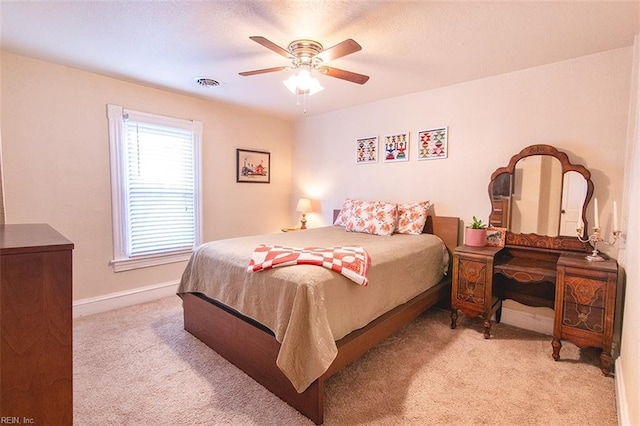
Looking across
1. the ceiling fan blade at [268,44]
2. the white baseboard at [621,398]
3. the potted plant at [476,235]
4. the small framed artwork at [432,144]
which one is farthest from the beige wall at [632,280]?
the ceiling fan blade at [268,44]

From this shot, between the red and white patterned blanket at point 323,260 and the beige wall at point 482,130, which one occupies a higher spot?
the beige wall at point 482,130

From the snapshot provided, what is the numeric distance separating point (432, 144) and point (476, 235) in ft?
3.66

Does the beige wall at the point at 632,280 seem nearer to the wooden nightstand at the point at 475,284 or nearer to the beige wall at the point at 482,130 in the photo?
the beige wall at the point at 482,130

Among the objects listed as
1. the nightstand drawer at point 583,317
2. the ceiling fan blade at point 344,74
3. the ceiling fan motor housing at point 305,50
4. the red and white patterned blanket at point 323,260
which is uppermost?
the ceiling fan motor housing at point 305,50

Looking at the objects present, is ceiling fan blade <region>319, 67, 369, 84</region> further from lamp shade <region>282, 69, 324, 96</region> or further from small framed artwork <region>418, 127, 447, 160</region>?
small framed artwork <region>418, 127, 447, 160</region>

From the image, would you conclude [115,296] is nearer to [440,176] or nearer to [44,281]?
[44,281]

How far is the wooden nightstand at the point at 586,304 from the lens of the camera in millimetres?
2021

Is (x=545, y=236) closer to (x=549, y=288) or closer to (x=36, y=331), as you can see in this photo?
(x=549, y=288)

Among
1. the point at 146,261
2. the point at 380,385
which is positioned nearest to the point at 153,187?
the point at 146,261

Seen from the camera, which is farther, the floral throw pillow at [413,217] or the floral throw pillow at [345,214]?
the floral throw pillow at [345,214]

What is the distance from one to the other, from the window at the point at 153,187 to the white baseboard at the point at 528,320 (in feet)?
11.4

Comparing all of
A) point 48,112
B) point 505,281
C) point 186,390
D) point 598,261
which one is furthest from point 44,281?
point 505,281

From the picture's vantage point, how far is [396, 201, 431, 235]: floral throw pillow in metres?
3.18

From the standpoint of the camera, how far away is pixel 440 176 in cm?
328
